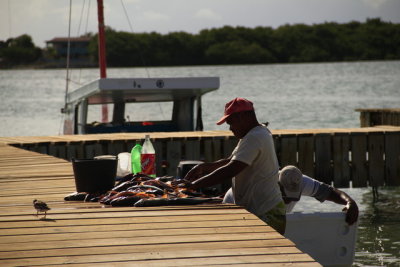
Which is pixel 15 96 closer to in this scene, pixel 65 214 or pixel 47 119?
pixel 47 119

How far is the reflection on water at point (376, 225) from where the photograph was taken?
11781 mm

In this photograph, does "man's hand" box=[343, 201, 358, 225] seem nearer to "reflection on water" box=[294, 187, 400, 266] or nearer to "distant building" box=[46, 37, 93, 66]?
"reflection on water" box=[294, 187, 400, 266]

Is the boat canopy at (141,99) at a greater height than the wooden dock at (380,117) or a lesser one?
greater

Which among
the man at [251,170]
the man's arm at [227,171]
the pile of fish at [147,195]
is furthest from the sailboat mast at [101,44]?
the man's arm at [227,171]

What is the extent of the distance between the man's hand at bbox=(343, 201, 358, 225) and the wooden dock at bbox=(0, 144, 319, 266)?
1.49 m

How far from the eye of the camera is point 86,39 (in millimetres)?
121688

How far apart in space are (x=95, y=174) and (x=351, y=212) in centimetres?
230

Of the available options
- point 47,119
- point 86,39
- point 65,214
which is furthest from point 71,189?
point 86,39

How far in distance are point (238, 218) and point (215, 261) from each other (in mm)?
1075

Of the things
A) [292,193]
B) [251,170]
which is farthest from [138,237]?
[292,193]

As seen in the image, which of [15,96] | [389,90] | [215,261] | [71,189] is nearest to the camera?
[215,261]

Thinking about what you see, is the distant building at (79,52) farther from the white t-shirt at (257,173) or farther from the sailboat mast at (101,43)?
the white t-shirt at (257,173)

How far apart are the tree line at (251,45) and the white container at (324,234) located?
96.9 m

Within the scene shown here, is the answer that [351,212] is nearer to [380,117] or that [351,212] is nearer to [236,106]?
[236,106]
